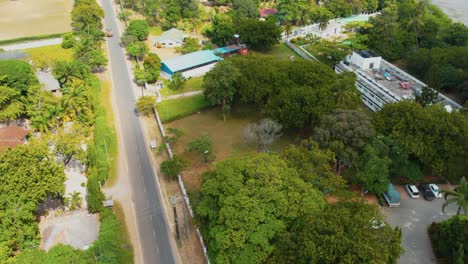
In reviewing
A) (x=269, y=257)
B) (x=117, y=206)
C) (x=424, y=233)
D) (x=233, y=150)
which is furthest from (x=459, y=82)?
(x=117, y=206)

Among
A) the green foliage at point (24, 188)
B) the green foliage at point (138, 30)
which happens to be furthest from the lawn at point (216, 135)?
the green foliage at point (138, 30)

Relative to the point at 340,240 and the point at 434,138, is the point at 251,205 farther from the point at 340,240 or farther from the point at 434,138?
the point at 434,138

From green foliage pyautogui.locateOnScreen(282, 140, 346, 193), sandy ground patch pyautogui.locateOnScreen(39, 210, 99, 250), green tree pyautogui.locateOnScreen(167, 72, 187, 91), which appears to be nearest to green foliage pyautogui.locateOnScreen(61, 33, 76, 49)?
green tree pyautogui.locateOnScreen(167, 72, 187, 91)

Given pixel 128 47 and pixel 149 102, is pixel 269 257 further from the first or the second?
pixel 128 47

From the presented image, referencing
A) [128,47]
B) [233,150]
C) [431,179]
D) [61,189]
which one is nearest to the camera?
[61,189]

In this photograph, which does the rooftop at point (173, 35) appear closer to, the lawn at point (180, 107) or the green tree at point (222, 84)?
the lawn at point (180, 107)
